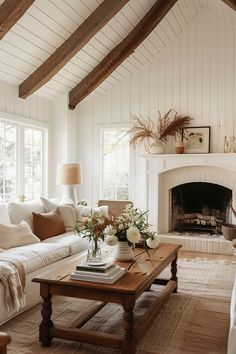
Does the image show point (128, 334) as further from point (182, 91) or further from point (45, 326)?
point (182, 91)

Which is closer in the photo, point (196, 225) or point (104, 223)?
point (104, 223)

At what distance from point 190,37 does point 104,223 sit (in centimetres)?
460

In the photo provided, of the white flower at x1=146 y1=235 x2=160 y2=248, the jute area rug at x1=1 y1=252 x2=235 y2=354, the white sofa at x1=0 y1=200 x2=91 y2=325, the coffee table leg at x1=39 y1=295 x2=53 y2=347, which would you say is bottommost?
the jute area rug at x1=1 y1=252 x2=235 y2=354

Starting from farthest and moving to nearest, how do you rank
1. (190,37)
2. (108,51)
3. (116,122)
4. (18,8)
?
(116,122) < (190,37) < (108,51) < (18,8)

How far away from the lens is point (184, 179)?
6.60 m

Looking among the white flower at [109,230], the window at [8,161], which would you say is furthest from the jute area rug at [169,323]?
the window at [8,161]

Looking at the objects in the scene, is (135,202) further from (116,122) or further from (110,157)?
(116,122)

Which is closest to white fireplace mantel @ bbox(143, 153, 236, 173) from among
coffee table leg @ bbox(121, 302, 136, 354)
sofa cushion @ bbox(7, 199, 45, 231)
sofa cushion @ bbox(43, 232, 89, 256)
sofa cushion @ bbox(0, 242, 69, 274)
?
sofa cushion @ bbox(43, 232, 89, 256)

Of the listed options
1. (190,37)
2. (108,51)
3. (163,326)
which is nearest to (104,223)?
(163,326)

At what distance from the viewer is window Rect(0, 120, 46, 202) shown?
5.69 meters

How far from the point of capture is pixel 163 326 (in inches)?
126

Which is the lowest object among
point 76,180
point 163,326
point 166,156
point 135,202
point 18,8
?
point 163,326

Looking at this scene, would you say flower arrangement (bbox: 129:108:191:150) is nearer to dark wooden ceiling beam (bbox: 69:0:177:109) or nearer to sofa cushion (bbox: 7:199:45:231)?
dark wooden ceiling beam (bbox: 69:0:177:109)

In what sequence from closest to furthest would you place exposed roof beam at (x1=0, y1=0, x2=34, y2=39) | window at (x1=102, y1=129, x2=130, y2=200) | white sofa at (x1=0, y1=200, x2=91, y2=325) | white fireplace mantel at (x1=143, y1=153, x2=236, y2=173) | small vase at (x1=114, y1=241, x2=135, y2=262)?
1. small vase at (x1=114, y1=241, x2=135, y2=262)
2. white sofa at (x1=0, y1=200, x2=91, y2=325)
3. exposed roof beam at (x1=0, y1=0, x2=34, y2=39)
4. white fireplace mantel at (x1=143, y1=153, x2=236, y2=173)
5. window at (x1=102, y1=129, x2=130, y2=200)
